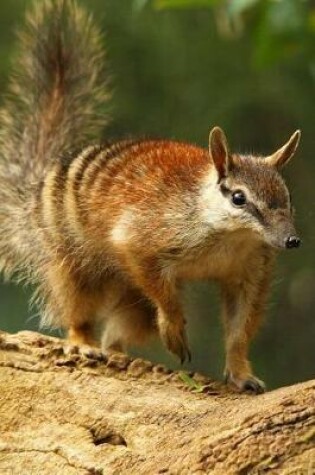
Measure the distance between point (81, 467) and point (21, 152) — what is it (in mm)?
2709

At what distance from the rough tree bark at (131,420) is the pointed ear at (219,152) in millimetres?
785

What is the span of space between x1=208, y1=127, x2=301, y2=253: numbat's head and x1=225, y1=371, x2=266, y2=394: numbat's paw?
56cm

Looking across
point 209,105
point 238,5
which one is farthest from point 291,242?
point 209,105

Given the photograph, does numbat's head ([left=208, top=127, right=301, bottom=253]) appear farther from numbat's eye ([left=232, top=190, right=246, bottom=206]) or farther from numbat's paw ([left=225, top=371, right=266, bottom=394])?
numbat's paw ([left=225, top=371, right=266, bottom=394])

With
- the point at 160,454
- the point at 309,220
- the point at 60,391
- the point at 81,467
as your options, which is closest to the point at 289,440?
the point at 160,454

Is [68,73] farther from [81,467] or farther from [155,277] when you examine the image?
[81,467]

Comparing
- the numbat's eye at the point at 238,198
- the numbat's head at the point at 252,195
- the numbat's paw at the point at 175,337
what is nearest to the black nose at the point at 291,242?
the numbat's head at the point at 252,195

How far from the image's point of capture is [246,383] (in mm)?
4703

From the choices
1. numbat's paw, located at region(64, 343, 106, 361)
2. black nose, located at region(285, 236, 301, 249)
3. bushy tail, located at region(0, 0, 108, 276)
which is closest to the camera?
black nose, located at region(285, 236, 301, 249)

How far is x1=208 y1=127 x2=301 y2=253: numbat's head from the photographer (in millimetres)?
4348

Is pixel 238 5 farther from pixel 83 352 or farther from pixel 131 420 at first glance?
pixel 83 352

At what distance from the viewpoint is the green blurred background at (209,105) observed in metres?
7.58

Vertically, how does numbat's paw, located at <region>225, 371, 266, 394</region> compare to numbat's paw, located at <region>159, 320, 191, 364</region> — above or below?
below

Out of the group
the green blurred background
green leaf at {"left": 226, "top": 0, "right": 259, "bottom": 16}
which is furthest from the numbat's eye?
the green blurred background
